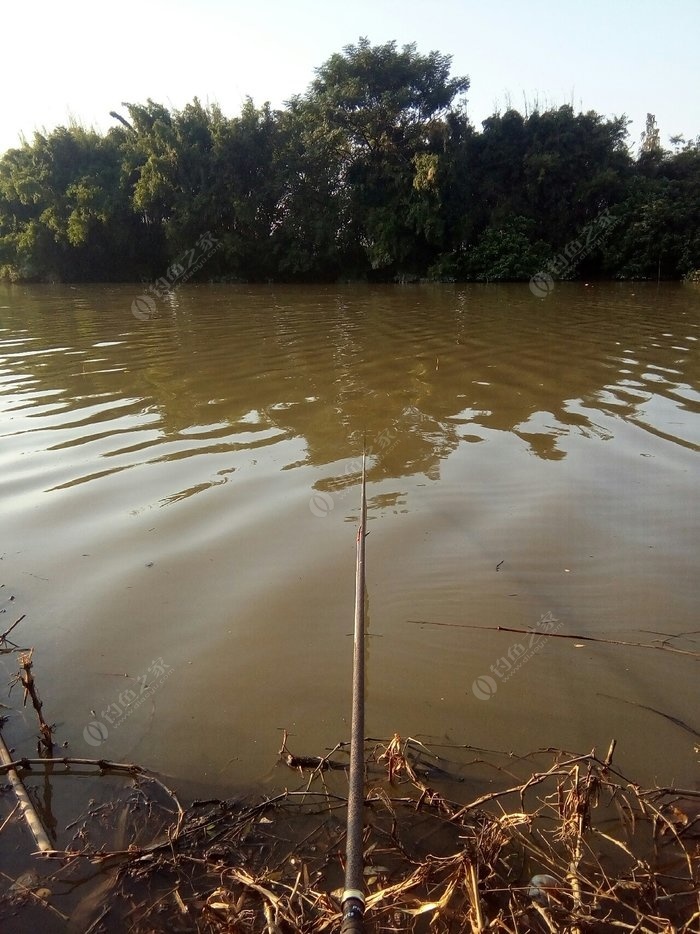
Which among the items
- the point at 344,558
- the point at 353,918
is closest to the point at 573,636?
the point at 344,558

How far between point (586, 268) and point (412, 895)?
924 inches

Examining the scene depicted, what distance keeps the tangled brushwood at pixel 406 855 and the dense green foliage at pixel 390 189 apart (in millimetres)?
20140

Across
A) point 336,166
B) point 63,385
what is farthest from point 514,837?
point 336,166

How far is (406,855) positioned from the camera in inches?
62.0

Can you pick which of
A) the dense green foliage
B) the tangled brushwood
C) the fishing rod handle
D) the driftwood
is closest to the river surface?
the driftwood

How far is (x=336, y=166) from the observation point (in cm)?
2186

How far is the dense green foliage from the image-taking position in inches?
810

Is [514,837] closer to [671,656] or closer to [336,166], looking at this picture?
[671,656]

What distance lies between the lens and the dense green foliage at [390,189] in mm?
20562

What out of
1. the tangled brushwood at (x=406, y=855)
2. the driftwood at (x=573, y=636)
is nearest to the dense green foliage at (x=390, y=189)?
the driftwood at (x=573, y=636)

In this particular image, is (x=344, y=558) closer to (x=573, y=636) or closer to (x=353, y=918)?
(x=573, y=636)

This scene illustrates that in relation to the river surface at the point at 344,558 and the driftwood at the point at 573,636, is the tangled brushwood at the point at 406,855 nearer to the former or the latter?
the river surface at the point at 344,558

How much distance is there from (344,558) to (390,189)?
67.4 feet

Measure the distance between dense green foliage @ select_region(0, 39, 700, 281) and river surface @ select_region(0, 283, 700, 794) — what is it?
15496mm
